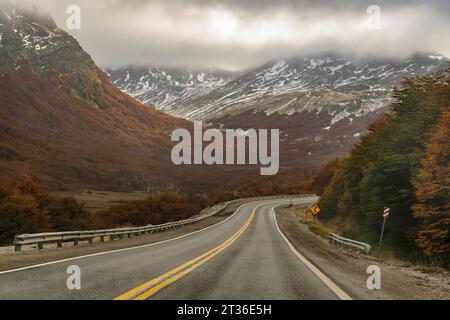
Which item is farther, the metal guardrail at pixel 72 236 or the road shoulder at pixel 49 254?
the metal guardrail at pixel 72 236

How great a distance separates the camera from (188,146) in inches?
7746

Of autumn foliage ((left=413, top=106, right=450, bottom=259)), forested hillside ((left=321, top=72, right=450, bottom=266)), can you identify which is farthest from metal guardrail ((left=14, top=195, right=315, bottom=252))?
autumn foliage ((left=413, top=106, right=450, bottom=259))

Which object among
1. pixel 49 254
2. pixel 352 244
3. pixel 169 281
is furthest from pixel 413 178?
pixel 169 281

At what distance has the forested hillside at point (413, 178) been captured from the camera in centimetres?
2262

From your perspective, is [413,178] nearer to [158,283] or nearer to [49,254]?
[49,254]

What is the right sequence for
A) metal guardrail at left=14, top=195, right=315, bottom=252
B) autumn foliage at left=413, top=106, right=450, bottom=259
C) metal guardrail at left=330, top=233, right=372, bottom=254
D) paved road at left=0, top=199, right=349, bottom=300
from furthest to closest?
autumn foliage at left=413, top=106, right=450, bottom=259 < metal guardrail at left=330, top=233, right=372, bottom=254 < metal guardrail at left=14, top=195, right=315, bottom=252 < paved road at left=0, top=199, right=349, bottom=300

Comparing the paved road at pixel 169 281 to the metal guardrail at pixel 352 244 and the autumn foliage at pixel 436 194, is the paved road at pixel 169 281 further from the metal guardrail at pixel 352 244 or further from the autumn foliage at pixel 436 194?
the autumn foliage at pixel 436 194

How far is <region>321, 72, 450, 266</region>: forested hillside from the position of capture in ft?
74.2

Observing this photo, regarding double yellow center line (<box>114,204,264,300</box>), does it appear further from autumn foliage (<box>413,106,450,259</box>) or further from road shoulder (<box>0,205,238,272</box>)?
autumn foliage (<box>413,106,450,259</box>)

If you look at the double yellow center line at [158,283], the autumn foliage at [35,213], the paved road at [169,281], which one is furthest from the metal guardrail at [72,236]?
the autumn foliage at [35,213]

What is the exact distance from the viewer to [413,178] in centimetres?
2589

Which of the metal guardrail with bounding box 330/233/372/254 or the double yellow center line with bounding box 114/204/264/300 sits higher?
the double yellow center line with bounding box 114/204/264/300
